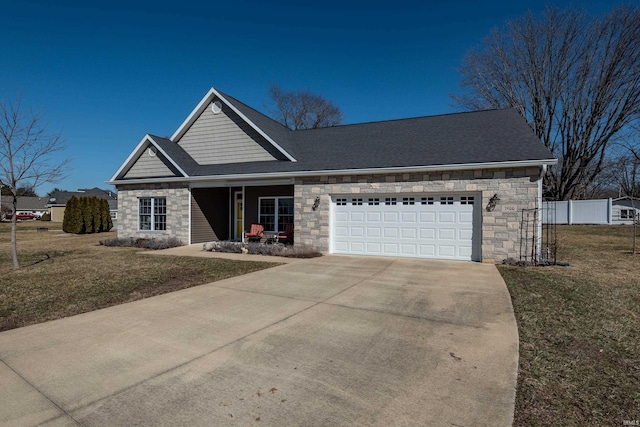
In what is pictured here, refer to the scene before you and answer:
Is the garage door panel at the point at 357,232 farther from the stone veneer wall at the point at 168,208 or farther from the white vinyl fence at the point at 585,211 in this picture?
the white vinyl fence at the point at 585,211

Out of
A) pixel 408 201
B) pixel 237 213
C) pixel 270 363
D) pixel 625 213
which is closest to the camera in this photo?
pixel 270 363

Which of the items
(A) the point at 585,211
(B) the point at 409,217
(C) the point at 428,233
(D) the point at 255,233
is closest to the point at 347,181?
(B) the point at 409,217

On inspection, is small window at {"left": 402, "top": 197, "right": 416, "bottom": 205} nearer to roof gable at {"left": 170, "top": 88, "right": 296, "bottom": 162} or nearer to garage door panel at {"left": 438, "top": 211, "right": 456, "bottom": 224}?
garage door panel at {"left": 438, "top": 211, "right": 456, "bottom": 224}

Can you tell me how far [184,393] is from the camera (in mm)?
3277

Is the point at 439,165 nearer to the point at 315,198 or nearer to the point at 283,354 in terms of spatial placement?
the point at 315,198

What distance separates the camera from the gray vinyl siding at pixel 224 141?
52.3ft

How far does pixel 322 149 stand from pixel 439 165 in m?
5.61

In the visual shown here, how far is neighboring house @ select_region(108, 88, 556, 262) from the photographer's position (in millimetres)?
11266

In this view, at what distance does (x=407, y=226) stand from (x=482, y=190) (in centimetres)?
272

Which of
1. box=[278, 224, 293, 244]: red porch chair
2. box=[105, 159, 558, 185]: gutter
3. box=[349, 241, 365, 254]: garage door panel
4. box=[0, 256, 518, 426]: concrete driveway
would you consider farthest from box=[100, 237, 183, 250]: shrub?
box=[0, 256, 518, 426]: concrete driveway

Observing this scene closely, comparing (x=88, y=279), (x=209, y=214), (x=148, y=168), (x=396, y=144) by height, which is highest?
(x=396, y=144)

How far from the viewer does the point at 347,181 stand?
13133mm

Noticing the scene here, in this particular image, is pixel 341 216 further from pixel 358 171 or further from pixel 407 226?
pixel 407 226

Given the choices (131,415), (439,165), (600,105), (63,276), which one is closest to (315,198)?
(439,165)
